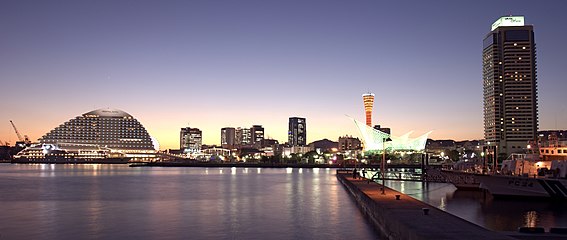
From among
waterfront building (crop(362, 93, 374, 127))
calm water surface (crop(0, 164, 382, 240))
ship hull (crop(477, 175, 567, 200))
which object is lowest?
calm water surface (crop(0, 164, 382, 240))

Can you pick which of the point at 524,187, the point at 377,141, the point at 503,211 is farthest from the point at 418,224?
the point at 377,141

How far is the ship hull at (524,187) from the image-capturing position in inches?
1506

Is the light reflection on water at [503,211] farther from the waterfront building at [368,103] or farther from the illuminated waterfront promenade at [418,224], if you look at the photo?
the waterfront building at [368,103]

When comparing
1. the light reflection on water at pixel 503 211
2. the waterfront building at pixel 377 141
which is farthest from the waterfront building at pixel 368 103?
the light reflection on water at pixel 503 211

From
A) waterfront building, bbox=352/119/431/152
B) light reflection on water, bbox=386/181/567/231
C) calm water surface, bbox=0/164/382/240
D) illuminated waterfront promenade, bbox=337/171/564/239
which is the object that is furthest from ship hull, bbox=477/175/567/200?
waterfront building, bbox=352/119/431/152

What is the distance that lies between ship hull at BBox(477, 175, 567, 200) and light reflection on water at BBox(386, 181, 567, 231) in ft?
2.02

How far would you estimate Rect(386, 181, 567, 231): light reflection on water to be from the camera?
29.8m

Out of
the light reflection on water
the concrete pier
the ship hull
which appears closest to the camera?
the concrete pier

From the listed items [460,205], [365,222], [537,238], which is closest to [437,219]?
[537,238]

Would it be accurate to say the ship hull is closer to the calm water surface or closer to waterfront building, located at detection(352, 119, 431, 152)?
the calm water surface

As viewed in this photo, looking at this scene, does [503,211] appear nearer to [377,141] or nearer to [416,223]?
[416,223]

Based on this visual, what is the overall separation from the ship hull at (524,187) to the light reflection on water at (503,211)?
62 centimetres

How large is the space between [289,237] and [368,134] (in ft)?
406

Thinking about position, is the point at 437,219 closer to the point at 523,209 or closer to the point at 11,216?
the point at 523,209
